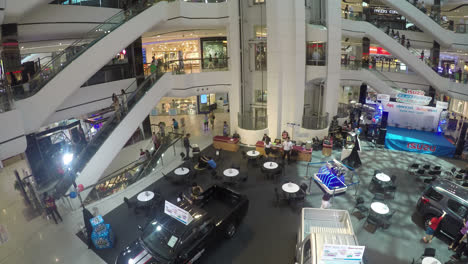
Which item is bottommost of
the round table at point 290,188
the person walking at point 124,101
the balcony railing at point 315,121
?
the round table at point 290,188

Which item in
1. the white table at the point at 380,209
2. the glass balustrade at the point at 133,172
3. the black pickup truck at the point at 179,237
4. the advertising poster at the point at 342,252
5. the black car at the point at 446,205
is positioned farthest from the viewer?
the glass balustrade at the point at 133,172

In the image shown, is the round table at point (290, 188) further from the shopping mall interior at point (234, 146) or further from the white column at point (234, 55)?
the white column at point (234, 55)

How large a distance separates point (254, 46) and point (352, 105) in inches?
365

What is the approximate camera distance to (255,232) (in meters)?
9.41

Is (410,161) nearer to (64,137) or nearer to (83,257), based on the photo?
(83,257)

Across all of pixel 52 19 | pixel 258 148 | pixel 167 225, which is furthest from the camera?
pixel 258 148

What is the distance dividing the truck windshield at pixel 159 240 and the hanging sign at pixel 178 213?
431 mm

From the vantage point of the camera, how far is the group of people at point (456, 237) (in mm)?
7914

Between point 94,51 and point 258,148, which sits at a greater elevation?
point 94,51

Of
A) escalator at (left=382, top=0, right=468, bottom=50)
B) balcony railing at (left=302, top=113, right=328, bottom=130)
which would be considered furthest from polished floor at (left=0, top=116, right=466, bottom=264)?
Result: escalator at (left=382, top=0, right=468, bottom=50)

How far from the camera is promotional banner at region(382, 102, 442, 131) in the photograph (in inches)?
570

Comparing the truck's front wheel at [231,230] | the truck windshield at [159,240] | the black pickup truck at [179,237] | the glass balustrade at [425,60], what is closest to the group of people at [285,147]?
the black pickup truck at [179,237]

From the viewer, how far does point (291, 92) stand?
16.7 m

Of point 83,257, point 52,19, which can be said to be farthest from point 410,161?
point 52,19
